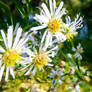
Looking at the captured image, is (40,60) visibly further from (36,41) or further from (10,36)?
(10,36)

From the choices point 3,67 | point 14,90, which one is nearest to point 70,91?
point 14,90

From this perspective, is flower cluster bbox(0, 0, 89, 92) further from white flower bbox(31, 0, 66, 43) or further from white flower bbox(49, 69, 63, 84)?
white flower bbox(49, 69, 63, 84)

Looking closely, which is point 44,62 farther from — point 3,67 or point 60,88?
point 60,88

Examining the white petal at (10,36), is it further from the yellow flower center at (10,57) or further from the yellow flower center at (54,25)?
the yellow flower center at (54,25)

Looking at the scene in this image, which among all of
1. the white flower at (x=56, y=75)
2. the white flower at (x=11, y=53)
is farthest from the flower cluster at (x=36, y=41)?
the white flower at (x=56, y=75)

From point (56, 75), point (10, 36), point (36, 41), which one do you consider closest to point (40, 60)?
point (36, 41)
